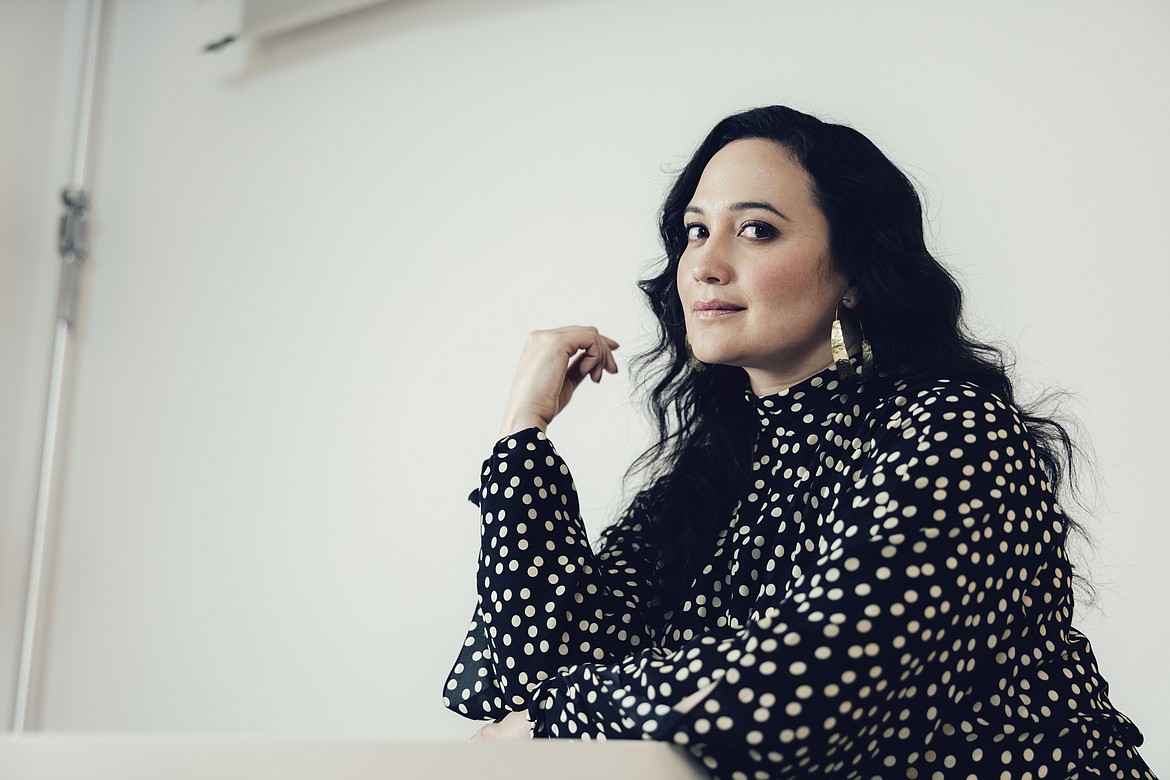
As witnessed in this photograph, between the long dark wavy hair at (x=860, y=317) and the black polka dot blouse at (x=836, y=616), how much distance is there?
50 millimetres

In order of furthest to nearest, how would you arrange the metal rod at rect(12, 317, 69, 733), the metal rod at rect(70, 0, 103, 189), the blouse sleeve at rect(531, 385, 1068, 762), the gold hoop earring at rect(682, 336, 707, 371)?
the metal rod at rect(70, 0, 103, 189) < the metal rod at rect(12, 317, 69, 733) < the gold hoop earring at rect(682, 336, 707, 371) < the blouse sleeve at rect(531, 385, 1068, 762)

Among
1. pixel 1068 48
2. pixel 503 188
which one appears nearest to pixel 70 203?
pixel 503 188

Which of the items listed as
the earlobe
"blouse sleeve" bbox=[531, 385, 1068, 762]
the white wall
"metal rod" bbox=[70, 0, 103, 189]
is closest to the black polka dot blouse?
"blouse sleeve" bbox=[531, 385, 1068, 762]

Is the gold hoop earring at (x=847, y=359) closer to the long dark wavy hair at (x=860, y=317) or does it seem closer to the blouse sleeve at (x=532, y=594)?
the long dark wavy hair at (x=860, y=317)

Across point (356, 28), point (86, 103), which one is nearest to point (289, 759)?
point (356, 28)

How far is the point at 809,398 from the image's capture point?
52.2 inches

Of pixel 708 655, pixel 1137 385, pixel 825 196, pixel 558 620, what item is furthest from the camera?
pixel 1137 385

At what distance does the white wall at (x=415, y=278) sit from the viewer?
173cm

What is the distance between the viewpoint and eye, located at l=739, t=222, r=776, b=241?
133 centimetres

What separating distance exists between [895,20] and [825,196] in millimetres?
764

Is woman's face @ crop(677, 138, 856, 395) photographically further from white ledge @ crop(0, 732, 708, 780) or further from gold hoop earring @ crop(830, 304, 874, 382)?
white ledge @ crop(0, 732, 708, 780)

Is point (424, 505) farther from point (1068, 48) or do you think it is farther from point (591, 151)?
point (1068, 48)

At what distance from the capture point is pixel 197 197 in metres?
2.78

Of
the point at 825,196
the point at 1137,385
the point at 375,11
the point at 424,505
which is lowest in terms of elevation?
the point at 424,505
